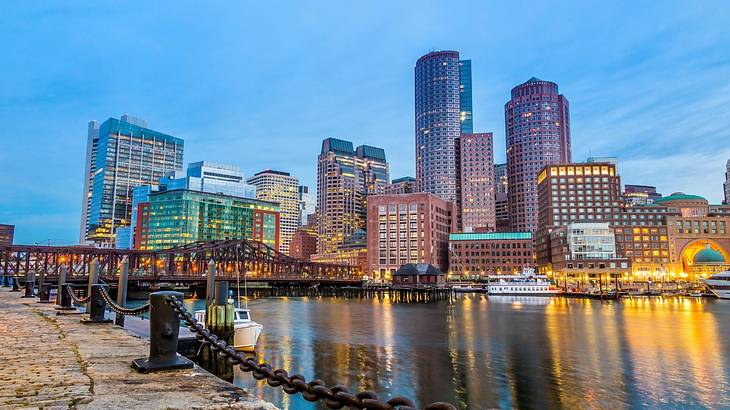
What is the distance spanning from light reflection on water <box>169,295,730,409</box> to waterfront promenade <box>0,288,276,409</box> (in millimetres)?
13387

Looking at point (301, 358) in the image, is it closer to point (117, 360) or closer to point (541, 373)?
point (541, 373)

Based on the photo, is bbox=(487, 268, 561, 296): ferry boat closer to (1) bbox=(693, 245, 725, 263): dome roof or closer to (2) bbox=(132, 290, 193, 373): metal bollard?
(1) bbox=(693, 245, 725, 263): dome roof

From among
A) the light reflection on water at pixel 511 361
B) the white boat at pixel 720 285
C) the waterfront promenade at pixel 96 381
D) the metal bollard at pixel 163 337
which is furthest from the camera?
the white boat at pixel 720 285

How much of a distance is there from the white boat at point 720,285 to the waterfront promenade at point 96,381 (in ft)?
533

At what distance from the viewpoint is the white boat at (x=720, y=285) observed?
136375 mm

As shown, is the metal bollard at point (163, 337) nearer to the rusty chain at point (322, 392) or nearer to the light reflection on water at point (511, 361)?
the rusty chain at point (322, 392)

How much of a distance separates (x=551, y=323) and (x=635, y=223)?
14779cm

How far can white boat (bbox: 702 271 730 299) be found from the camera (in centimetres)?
13638

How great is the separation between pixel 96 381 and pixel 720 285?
168797 millimetres

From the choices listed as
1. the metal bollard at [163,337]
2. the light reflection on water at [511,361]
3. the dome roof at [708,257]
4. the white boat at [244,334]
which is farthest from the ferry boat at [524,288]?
the metal bollard at [163,337]

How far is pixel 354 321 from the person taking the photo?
6975 cm

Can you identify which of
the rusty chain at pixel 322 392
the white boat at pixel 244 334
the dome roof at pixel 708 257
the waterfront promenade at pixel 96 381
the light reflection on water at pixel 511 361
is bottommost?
the light reflection on water at pixel 511 361

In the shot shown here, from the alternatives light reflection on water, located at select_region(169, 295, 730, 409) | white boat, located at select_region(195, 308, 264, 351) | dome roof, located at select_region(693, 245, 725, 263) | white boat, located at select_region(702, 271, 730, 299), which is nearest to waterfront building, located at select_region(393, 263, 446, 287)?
white boat, located at select_region(702, 271, 730, 299)

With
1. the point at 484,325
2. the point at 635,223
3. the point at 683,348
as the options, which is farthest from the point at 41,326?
the point at 635,223
